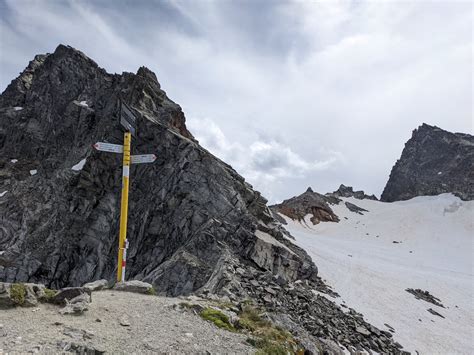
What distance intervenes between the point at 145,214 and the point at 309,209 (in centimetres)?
6142

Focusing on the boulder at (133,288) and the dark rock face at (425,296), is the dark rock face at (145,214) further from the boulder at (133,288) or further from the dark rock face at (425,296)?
the dark rock face at (425,296)

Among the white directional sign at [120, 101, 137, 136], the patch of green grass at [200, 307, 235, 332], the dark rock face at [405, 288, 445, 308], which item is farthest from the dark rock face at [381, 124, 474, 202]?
the white directional sign at [120, 101, 137, 136]

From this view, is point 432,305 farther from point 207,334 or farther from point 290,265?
point 207,334

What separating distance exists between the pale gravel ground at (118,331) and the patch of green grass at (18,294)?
0.80 ft

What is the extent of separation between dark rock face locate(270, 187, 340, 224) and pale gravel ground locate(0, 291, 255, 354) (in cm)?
7145

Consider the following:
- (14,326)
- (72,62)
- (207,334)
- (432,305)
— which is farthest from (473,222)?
(72,62)

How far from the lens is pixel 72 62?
2445 inches

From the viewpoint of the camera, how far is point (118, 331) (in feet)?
26.0

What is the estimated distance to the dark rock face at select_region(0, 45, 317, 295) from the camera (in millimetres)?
22562

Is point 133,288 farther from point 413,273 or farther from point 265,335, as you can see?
point 413,273

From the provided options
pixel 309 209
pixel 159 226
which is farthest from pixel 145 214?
pixel 309 209

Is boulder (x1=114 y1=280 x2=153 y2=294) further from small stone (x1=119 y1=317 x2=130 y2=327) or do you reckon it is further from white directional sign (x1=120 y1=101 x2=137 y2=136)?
white directional sign (x1=120 y1=101 x2=137 y2=136)

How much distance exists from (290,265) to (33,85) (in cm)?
6975

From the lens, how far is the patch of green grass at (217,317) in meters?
9.65
